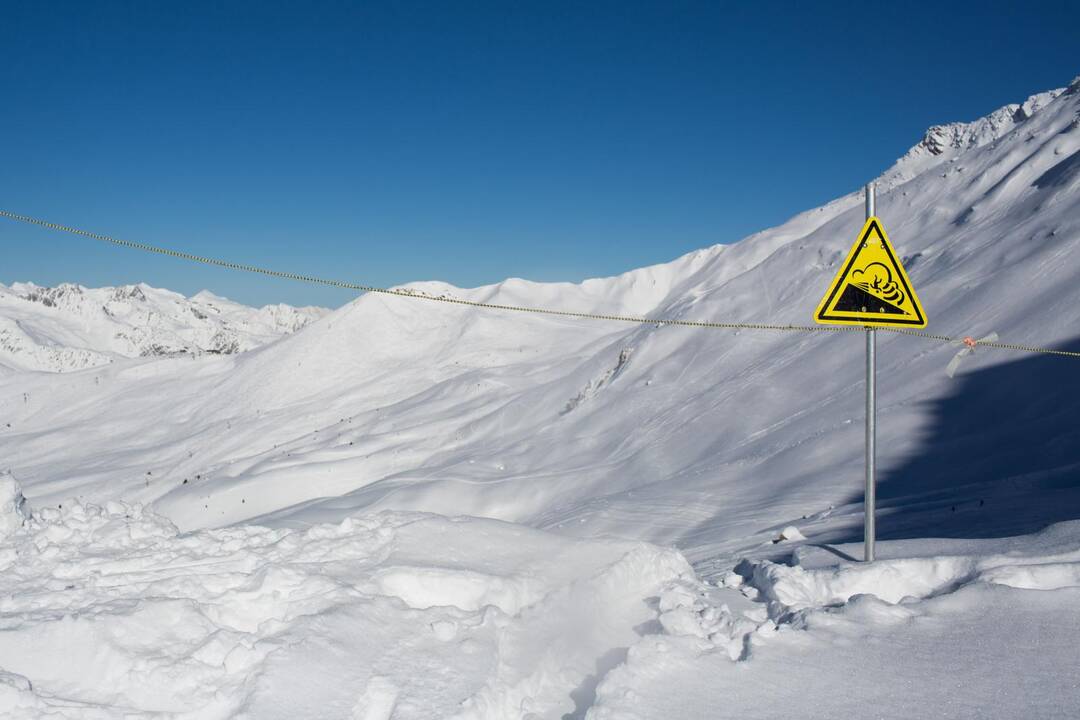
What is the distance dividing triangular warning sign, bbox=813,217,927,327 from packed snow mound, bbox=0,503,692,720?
2.50 m

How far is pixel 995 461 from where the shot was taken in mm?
11203

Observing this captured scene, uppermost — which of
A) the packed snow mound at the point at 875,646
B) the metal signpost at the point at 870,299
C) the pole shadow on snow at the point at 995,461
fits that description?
the metal signpost at the point at 870,299

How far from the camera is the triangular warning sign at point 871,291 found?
5.96 meters

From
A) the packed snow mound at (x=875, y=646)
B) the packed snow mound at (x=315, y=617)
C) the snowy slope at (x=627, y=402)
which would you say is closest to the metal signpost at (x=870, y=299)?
the packed snow mound at (x=875, y=646)

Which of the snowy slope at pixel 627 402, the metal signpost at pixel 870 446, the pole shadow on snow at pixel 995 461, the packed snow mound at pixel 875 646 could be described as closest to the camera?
the packed snow mound at pixel 875 646

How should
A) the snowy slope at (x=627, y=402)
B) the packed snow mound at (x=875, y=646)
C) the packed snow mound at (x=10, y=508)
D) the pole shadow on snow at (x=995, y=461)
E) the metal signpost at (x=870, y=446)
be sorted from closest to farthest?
the packed snow mound at (x=875, y=646) < the metal signpost at (x=870, y=446) < the packed snow mound at (x=10, y=508) < the pole shadow on snow at (x=995, y=461) < the snowy slope at (x=627, y=402)

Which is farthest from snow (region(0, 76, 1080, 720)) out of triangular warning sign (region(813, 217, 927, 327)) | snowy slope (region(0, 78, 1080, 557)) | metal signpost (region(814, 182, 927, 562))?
triangular warning sign (region(813, 217, 927, 327))

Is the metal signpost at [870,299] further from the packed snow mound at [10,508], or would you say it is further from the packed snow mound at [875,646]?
the packed snow mound at [10,508]

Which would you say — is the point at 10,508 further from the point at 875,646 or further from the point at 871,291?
the point at 871,291

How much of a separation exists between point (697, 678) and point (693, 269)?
73186mm

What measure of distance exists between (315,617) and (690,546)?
7334 mm

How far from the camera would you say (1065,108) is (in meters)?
32.9

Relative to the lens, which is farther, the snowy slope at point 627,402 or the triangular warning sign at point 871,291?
the snowy slope at point 627,402

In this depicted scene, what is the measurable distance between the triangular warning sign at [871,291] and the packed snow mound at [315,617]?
8.19 ft
